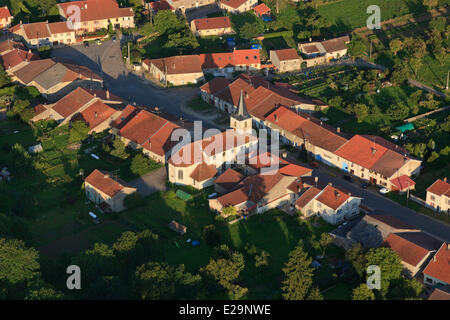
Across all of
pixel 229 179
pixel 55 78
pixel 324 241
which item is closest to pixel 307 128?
pixel 229 179

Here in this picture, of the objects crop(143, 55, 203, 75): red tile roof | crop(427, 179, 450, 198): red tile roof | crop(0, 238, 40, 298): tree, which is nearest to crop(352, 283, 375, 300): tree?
crop(427, 179, 450, 198): red tile roof

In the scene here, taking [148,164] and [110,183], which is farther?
[148,164]

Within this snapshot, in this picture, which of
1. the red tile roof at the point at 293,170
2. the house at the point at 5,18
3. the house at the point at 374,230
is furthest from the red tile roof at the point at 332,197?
the house at the point at 5,18

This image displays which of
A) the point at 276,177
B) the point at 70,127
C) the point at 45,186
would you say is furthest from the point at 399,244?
the point at 70,127

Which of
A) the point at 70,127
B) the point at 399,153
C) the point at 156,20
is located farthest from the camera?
the point at 156,20

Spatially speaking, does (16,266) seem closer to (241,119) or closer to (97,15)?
(241,119)

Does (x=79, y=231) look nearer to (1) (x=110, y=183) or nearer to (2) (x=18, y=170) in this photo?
(1) (x=110, y=183)
